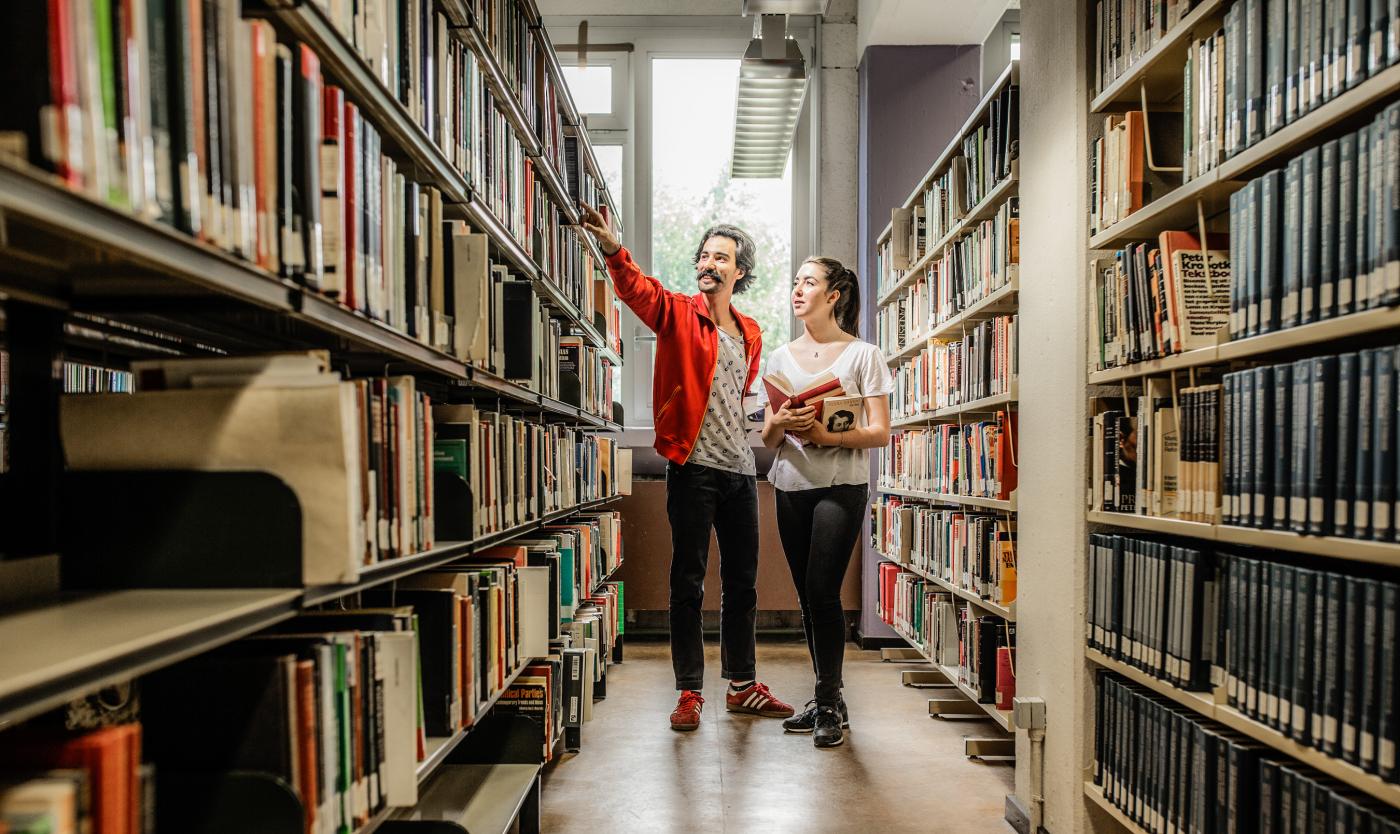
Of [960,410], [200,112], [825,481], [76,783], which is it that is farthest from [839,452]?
[76,783]

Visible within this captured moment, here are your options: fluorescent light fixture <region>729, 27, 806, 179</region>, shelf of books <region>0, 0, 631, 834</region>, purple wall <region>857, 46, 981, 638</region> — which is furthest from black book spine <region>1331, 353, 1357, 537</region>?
purple wall <region>857, 46, 981, 638</region>

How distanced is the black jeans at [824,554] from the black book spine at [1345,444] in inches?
66.2

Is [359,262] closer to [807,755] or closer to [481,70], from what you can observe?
[481,70]

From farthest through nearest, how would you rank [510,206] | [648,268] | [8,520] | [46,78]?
[648,268], [510,206], [8,520], [46,78]

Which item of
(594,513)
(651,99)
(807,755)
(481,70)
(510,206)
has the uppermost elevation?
(651,99)

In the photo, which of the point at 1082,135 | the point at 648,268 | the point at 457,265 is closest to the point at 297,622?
the point at 457,265

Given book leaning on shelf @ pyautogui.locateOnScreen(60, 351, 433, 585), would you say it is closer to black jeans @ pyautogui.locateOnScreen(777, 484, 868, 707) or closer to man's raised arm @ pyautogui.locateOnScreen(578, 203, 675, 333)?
man's raised arm @ pyautogui.locateOnScreen(578, 203, 675, 333)

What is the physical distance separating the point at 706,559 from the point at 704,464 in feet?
1.18

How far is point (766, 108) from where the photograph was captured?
15.3 ft

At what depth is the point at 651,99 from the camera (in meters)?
5.57

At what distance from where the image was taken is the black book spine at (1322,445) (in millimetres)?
1278

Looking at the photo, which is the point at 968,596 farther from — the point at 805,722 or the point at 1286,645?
the point at 1286,645

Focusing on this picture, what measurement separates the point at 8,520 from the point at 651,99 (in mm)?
5031

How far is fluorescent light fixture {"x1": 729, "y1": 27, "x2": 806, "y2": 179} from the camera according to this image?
4.27 m
